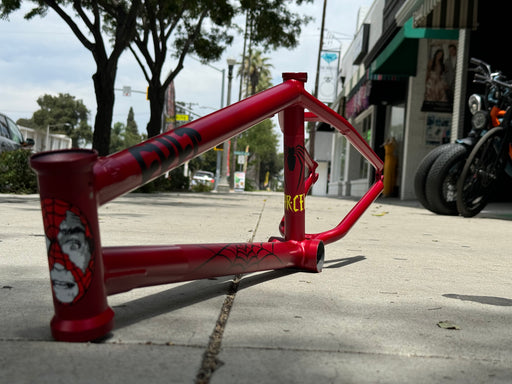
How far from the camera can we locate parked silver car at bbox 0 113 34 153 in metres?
11.5

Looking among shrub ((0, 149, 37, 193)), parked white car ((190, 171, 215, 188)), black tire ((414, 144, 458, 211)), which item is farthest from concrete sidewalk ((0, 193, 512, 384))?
parked white car ((190, 171, 215, 188))

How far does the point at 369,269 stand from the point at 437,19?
897cm

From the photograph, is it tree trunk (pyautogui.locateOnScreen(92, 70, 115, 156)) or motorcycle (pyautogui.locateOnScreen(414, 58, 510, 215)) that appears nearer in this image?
motorcycle (pyautogui.locateOnScreen(414, 58, 510, 215))

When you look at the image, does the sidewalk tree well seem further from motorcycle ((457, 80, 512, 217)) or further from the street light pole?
the street light pole

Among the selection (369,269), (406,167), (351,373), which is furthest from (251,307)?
(406,167)

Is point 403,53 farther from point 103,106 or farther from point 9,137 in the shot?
point 9,137

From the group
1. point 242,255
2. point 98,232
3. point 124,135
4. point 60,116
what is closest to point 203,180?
point 242,255

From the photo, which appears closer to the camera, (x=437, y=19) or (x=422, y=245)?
(x=422, y=245)

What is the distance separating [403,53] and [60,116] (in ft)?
272

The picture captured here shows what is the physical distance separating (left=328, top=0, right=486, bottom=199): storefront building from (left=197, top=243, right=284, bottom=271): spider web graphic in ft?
28.6

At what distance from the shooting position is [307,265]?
7.92ft

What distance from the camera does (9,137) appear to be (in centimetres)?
1208

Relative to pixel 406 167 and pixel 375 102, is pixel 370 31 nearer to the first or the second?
pixel 375 102

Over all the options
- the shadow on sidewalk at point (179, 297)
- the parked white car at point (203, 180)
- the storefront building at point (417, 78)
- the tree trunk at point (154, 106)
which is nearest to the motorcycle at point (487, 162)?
the storefront building at point (417, 78)
